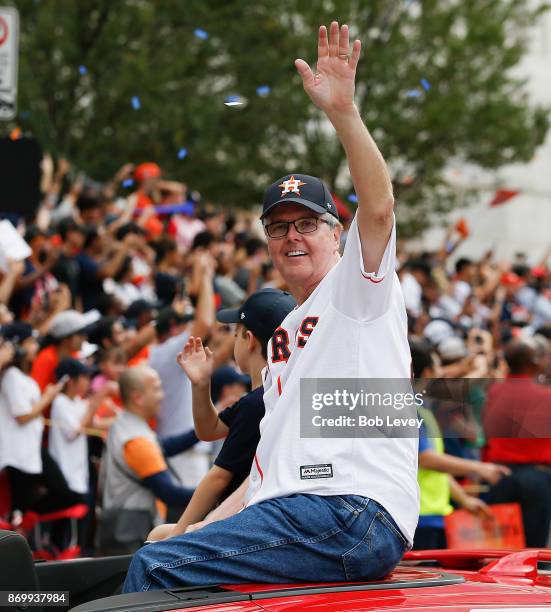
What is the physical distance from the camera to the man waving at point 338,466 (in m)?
3.66

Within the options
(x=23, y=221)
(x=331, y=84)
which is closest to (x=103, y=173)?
(x=23, y=221)

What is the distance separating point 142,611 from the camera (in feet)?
10.9

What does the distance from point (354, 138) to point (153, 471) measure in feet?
14.1

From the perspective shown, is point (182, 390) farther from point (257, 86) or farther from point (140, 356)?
point (257, 86)

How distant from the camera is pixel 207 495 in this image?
450 cm

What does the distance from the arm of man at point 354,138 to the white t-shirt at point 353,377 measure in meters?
0.05

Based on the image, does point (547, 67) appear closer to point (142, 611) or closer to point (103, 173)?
point (103, 173)

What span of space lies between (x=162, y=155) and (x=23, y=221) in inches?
266

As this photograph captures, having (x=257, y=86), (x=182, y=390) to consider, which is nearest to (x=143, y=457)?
(x=182, y=390)

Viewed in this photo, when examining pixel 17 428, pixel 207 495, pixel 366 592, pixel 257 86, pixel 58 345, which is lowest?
pixel 366 592

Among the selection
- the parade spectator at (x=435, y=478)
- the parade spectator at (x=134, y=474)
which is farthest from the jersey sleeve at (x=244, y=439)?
the parade spectator at (x=435, y=478)

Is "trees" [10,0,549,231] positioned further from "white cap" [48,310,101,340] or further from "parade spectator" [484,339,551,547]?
"parade spectator" [484,339,551,547]

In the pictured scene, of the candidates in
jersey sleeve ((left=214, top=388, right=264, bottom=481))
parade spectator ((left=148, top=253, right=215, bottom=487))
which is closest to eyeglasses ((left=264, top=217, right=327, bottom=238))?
jersey sleeve ((left=214, top=388, right=264, bottom=481))

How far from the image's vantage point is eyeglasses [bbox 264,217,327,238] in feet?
13.7
